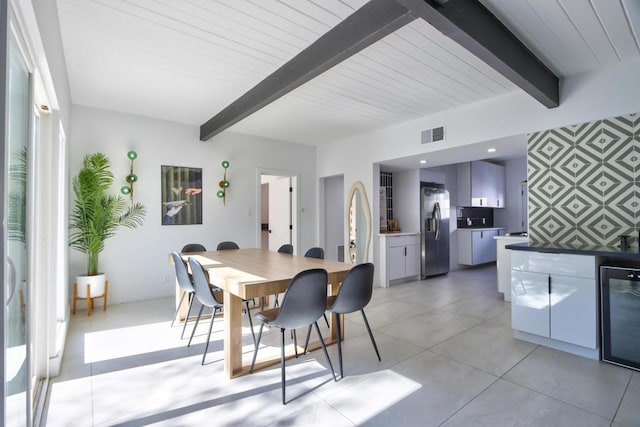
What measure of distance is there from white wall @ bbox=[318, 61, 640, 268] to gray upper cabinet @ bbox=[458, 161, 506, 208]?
8.84 feet

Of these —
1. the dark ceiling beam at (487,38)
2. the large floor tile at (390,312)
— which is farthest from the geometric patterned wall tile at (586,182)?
the large floor tile at (390,312)

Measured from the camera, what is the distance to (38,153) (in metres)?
2.38

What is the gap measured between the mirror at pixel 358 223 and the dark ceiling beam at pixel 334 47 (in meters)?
2.54

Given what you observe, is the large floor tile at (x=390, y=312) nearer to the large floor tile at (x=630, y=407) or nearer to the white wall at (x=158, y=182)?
the large floor tile at (x=630, y=407)

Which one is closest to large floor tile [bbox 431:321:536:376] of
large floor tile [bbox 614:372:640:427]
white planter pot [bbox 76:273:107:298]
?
large floor tile [bbox 614:372:640:427]

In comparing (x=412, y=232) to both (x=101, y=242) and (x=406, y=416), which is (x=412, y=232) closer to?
(x=406, y=416)

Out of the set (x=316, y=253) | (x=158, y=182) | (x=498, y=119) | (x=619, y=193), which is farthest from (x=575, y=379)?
(x=158, y=182)

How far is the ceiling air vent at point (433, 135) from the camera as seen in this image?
4.37 metres

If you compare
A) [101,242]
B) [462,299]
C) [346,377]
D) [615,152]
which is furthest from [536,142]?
[101,242]

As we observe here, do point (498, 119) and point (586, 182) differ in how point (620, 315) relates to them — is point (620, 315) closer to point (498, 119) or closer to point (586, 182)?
point (586, 182)

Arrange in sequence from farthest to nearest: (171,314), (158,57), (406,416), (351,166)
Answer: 1. (351,166)
2. (171,314)
3. (158,57)
4. (406,416)

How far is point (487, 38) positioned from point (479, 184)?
5.30 metres

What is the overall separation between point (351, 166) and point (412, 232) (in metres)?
1.71

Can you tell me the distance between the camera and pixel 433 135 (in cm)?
446
